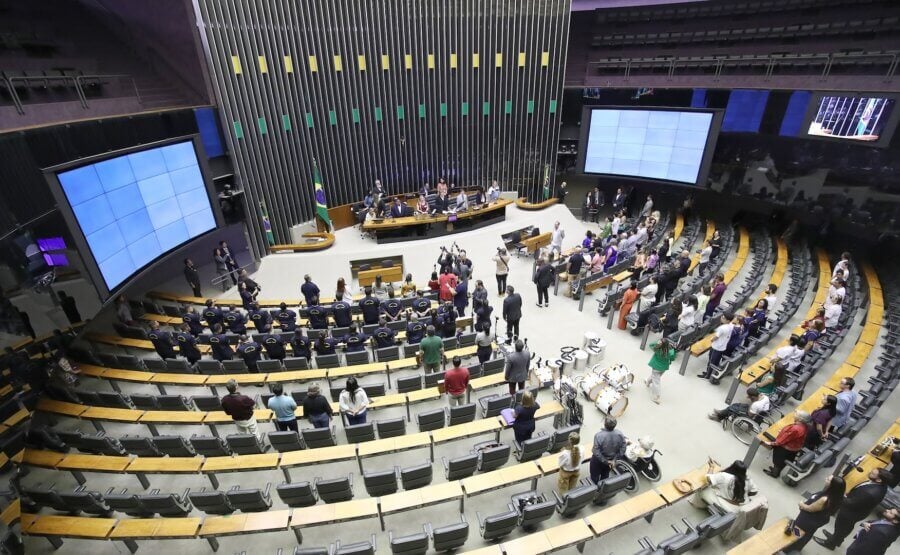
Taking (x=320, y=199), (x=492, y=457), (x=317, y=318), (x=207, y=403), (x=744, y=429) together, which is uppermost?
(x=320, y=199)

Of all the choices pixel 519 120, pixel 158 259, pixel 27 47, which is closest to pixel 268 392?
pixel 158 259

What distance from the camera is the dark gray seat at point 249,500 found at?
208 inches

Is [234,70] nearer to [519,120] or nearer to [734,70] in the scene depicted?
[519,120]

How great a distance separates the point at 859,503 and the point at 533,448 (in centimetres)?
356

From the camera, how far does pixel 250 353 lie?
7.83 meters

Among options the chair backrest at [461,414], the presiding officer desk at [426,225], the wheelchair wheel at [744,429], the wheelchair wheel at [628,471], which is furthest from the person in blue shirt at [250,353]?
the wheelchair wheel at [744,429]

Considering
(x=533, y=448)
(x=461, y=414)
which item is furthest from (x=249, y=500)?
(x=533, y=448)

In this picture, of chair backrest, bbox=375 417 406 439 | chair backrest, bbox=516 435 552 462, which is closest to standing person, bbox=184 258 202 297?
chair backrest, bbox=375 417 406 439

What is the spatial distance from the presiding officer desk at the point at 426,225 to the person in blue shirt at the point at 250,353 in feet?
21.5

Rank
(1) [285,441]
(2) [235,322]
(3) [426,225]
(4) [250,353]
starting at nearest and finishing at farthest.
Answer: (1) [285,441], (4) [250,353], (2) [235,322], (3) [426,225]

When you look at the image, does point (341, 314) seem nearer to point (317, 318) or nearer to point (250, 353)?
point (317, 318)

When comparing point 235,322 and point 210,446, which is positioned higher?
point 235,322

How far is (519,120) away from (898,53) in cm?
1066

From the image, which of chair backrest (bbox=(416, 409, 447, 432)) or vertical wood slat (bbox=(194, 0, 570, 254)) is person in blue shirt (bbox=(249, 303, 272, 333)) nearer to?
chair backrest (bbox=(416, 409, 447, 432))
